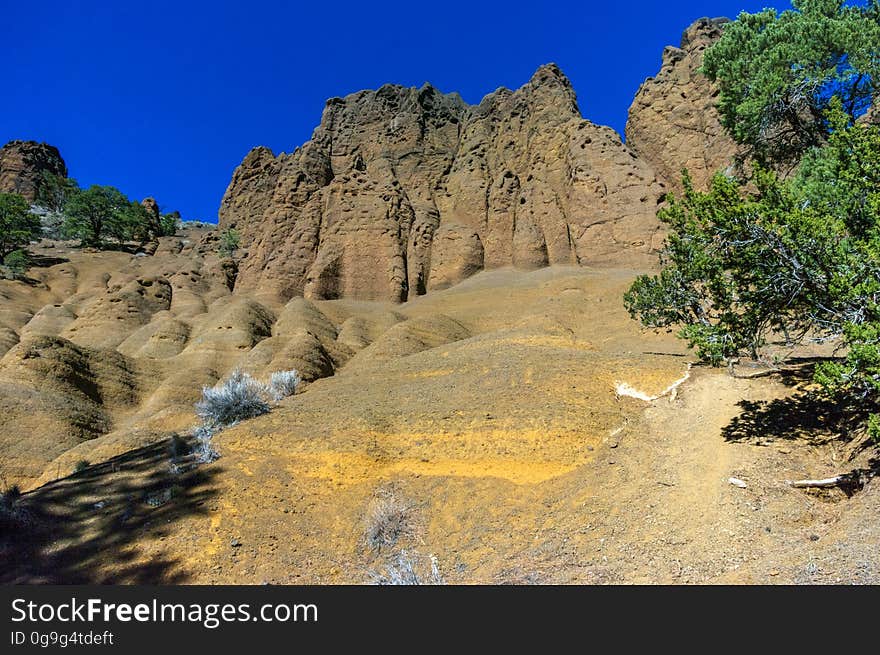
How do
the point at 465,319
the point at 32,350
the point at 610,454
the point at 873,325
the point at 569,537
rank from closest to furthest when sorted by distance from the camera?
the point at 873,325 < the point at 569,537 < the point at 610,454 < the point at 32,350 < the point at 465,319

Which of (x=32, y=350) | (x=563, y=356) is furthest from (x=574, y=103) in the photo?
(x=32, y=350)

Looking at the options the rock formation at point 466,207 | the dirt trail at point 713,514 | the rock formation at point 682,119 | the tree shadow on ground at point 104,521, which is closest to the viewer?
the dirt trail at point 713,514

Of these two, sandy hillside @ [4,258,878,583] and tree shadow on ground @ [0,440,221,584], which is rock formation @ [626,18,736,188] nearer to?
sandy hillside @ [4,258,878,583]

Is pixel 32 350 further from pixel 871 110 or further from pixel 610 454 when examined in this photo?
pixel 871 110

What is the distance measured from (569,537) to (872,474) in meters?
4.39

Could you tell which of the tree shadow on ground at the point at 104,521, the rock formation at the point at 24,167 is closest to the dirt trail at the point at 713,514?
the tree shadow on ground at the point at 104,521

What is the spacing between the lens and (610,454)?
420 inches

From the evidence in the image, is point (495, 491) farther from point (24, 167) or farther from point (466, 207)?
point (24, 167)

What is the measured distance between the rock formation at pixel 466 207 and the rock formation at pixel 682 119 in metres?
3.89

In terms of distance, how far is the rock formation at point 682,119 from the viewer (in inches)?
1762

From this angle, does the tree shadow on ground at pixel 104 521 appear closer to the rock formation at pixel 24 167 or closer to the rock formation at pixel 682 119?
the rock formation at pixel 682 119

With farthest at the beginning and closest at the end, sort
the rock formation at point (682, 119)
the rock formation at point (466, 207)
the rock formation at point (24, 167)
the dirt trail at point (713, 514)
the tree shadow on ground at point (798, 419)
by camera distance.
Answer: the rock formation at point (24, 167) → the rock formation at point (466, 207) → the rock formation at point (682, 119) → the tree shadow on ground at point (798, 419) → the dirt trail at point (713, 514)

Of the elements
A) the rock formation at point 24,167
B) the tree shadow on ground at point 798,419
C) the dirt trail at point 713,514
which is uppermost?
the rock formation at point 24,167

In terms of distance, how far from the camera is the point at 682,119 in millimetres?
47219
